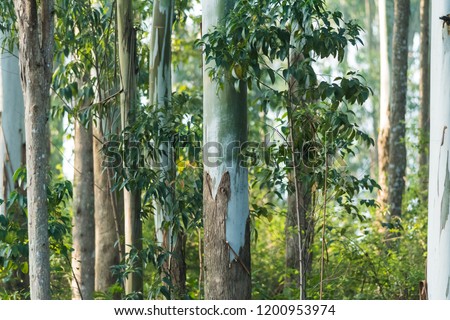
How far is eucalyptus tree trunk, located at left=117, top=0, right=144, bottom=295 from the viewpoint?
7873 millimetres

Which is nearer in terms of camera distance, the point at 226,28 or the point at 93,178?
the point at 226,28

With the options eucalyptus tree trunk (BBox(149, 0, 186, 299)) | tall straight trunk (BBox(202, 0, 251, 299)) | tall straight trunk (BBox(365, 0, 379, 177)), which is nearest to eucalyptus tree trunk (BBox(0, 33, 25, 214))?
eucalyptus tree trunk (BBox(149, 0, 186, 299))

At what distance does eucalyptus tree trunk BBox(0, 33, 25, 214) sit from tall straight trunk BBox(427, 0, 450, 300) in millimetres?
4688

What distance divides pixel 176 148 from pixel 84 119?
3.15ft

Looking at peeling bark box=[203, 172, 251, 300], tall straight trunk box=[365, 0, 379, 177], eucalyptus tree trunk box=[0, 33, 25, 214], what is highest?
tall straight trunk box=[365, 0, 379, 177]

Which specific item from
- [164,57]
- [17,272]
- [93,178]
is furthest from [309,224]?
[93,178]

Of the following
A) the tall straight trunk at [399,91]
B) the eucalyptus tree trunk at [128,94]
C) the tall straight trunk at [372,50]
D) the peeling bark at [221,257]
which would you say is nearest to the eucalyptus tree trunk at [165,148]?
the eucalyptus tree trunk at [128,94]

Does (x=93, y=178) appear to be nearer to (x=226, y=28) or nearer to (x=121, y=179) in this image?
(x=121, y=179)

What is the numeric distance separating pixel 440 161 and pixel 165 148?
3544 mm

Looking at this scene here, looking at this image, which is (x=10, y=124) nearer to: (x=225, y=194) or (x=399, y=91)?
(x=225, y=194)

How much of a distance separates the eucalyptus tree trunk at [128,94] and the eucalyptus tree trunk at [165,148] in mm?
258

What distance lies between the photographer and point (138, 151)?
7.83 meters

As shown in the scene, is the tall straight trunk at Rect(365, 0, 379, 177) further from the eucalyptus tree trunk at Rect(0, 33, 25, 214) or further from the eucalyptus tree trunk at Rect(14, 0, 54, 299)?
the eucalyptus tree trunk at Rect(14, 0, 54, 299)
